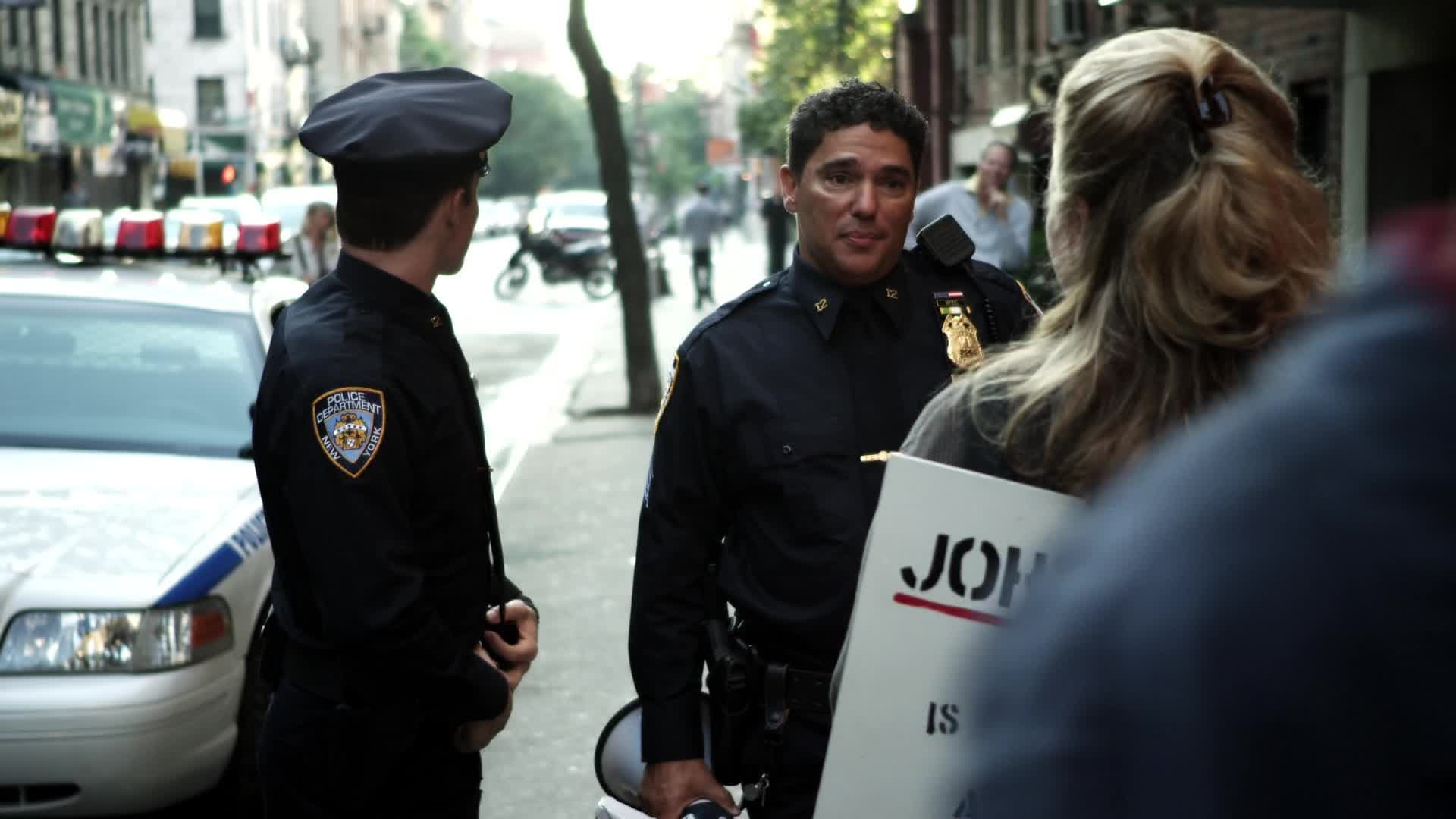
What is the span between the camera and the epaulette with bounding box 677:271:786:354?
3.12 metres

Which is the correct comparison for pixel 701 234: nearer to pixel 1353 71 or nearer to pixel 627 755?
pixel 1353 71

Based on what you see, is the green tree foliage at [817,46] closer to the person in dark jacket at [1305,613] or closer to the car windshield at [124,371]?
the car windshield at [124,371]

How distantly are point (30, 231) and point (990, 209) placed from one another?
5.76 metres

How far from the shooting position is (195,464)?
19.1 ft

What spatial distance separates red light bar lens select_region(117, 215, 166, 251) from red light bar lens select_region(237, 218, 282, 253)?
29cm

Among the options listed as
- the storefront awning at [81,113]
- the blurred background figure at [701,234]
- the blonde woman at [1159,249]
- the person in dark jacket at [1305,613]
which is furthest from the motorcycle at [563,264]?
the person in dark jacket at [1305,613]

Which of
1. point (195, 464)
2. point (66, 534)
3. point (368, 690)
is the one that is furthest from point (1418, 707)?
point (195, 464)

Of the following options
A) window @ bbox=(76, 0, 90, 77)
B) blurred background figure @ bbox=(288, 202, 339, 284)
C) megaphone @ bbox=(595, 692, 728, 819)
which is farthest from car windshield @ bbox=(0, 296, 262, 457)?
window @ bbox=(76, 0, 90, 77)

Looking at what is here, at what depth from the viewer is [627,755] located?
3180 mm

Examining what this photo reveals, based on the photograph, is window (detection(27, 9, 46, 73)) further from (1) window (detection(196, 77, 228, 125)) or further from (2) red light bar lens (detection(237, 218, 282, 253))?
(2) red light bar lens (detection(237, 218, 282, 253))

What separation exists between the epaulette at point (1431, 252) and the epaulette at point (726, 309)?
7.71 feet

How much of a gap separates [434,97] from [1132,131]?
4.70ft

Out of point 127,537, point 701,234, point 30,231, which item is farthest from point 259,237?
point 701,234

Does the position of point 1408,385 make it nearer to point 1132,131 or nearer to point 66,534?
point 1132,131
